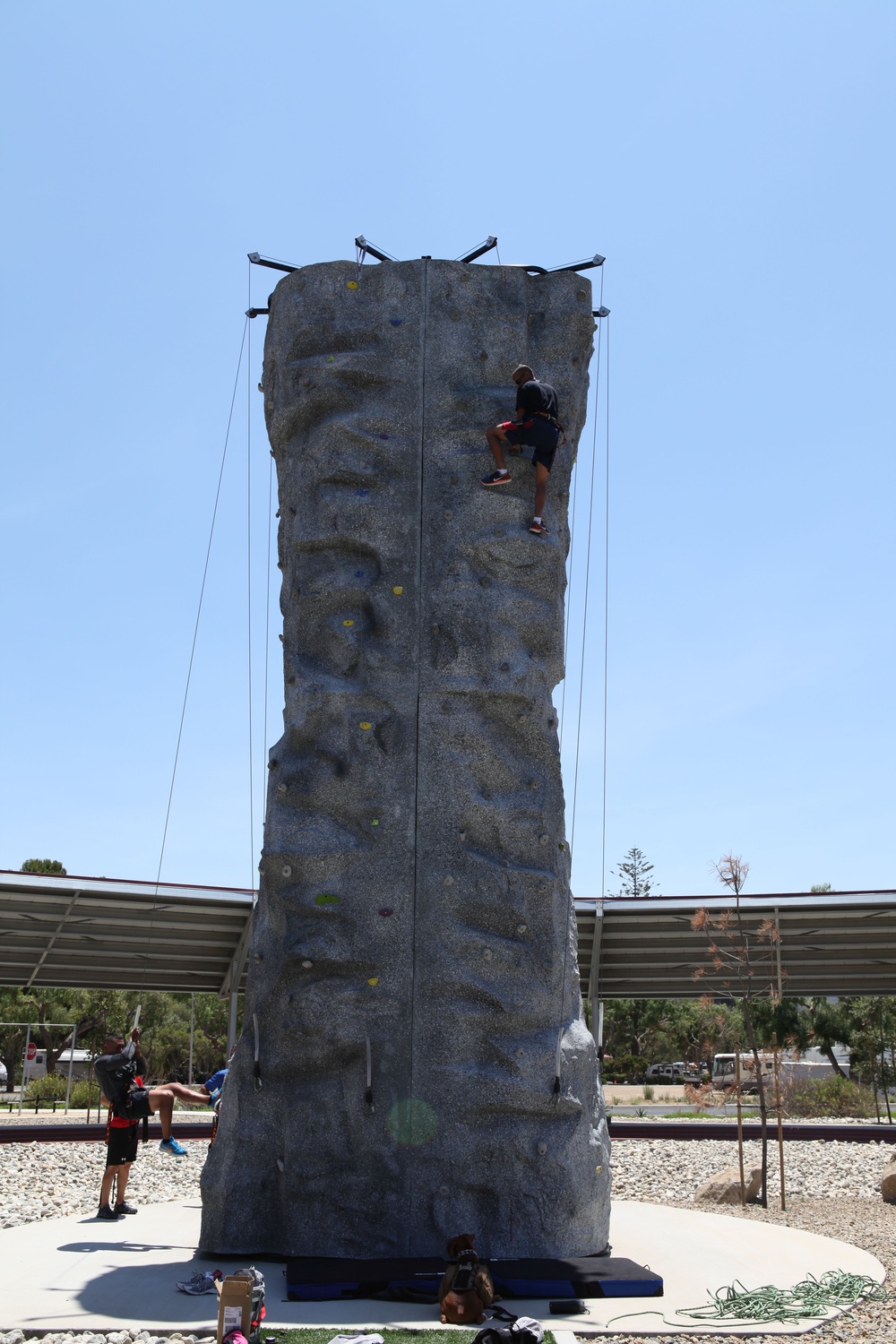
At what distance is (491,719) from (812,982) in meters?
18.2

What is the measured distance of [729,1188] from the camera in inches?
511

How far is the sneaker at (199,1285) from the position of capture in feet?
24.3

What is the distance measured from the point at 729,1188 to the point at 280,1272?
22.2 ft

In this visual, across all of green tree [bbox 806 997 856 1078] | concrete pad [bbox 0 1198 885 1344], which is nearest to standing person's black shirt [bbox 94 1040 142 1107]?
concrete pad [bbox 0 1198 885 1344]

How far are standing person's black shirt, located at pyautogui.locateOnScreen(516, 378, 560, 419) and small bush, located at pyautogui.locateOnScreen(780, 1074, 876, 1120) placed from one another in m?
20.5

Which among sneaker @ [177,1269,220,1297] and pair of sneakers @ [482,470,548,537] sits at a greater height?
pair of sneakers @ [482,470,548,537]

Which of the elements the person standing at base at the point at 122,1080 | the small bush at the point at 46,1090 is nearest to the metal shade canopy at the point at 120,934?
the small bush at the point at 46,1090

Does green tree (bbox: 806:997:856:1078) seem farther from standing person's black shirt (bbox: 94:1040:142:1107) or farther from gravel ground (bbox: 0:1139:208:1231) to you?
standing person's black shirt (bbox: 94:1040:142:1107)

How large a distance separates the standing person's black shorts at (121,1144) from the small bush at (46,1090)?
1890 cm

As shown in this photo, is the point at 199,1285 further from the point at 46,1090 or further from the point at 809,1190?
the point at 46,1090

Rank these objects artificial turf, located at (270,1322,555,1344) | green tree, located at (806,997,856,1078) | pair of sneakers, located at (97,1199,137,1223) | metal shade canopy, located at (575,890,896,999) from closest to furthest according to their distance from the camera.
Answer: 1. artificial turf, located at (270,1322,555,1344)
2. pair of sneakers, located at (97,1199,137,1223)
3. metal shade canopy, located at (575,890,896,999)
4. green tree, located at (806,997,856,1078)

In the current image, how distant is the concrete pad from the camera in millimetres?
6746

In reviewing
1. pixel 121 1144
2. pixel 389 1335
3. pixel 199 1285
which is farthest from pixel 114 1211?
pixel 389 1335

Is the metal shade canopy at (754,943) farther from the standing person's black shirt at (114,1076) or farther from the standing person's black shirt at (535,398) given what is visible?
the standing person's black shirt at (535,398)
